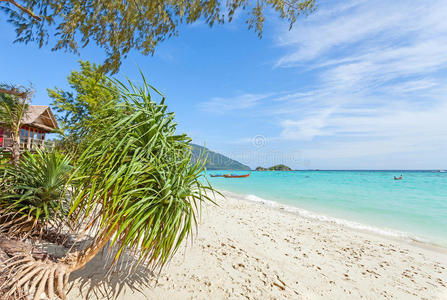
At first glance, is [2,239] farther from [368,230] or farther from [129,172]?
[368,230]

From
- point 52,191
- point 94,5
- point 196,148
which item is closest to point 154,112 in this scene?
point 196,148

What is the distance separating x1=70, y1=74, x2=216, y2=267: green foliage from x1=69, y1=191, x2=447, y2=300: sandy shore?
57 cm

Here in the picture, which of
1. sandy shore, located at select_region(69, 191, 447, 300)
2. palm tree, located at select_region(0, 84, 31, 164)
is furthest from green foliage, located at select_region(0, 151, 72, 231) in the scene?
sandy shore, located at select_region(69, 191, 447, 300)

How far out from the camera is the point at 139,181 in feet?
6.40

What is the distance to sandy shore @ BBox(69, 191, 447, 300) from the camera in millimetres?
2363

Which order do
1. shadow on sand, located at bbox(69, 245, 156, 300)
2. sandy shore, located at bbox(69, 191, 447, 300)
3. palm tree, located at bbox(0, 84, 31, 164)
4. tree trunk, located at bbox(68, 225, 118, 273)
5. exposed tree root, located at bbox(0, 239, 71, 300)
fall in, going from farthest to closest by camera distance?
1. palm tree, located at bbox(0, 84, 31, 164)
2. sandy shore, located at bbox(69, 191, 447, 300)
3. shadow on sand, located at bbox(69, 245, 156, 300)
4. tree trunk, located at bbox(68, 225, 118, 273)
5. exposed tree root, located at bbox(0, 239, 71, 300)

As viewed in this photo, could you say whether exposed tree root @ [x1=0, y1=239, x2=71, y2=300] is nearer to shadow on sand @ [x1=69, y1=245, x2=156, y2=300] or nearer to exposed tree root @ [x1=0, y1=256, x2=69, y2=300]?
exposed tree root @ [x1=0, y1=256, x2=69, y2=300]

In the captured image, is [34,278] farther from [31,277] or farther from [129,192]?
[129,192]

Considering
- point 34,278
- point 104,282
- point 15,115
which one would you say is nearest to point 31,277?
point 34,278

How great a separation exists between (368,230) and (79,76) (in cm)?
2613

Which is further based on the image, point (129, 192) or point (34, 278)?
point (34, 278)

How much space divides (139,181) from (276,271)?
246cm

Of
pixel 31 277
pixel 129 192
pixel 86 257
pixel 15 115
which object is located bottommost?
pixel 31 277

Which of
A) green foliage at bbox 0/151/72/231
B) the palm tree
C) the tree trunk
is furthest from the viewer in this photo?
the palm tree
